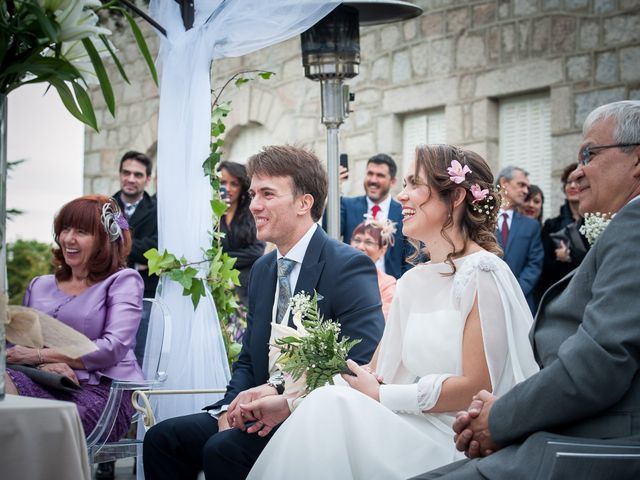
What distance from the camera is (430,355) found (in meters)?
3.31

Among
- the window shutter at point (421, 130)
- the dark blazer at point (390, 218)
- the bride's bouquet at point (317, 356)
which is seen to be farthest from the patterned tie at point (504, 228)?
the bride's bouquet at point (317, 356)

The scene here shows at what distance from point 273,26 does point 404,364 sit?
2720 mm

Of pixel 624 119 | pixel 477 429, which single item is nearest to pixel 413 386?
pixel 477 429

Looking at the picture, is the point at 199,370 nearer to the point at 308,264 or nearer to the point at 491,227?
the point at 308,264

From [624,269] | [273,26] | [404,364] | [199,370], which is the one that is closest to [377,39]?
[273,26]

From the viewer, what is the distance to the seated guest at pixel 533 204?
8555 mm

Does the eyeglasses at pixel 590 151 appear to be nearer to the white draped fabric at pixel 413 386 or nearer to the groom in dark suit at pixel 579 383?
the groom in dark suit at pixel 579 383

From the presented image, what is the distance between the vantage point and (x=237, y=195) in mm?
7621

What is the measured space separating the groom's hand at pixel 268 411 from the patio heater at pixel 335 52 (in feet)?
8.74

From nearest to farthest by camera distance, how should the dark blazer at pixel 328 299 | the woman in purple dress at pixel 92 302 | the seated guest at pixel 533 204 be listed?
the dark blazer at pixel 328 299, the woman in purple dress at pixel 92 302, the seated guest at pixel 533 204

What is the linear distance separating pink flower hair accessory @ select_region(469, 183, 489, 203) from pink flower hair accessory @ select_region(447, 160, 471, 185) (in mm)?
51

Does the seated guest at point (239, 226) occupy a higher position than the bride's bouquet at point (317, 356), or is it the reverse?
the seated guest at point (239, 226)

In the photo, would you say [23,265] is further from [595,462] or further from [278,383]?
[595,462]

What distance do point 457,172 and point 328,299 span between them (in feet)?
2.78
